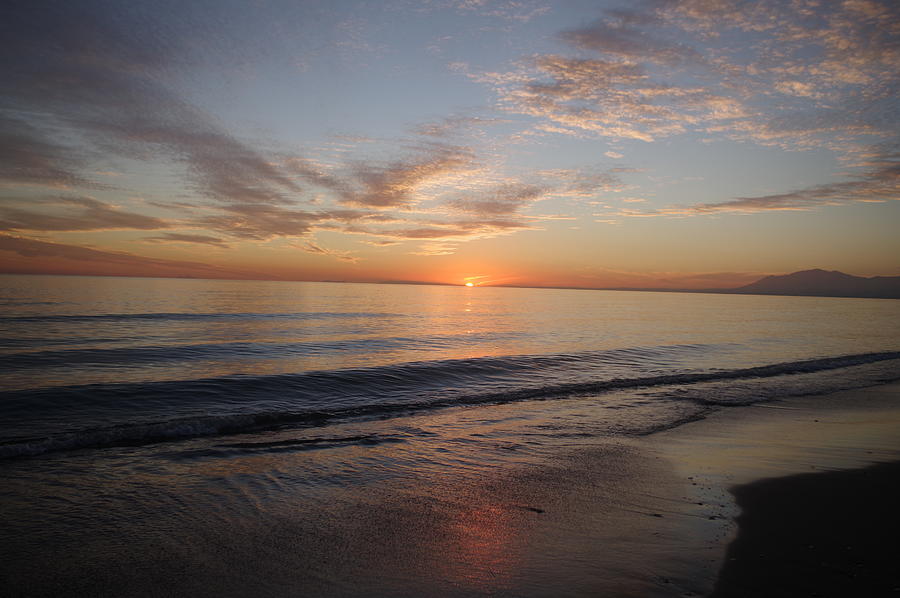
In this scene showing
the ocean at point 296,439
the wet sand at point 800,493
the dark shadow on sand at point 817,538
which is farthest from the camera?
the ocean at point 296,439

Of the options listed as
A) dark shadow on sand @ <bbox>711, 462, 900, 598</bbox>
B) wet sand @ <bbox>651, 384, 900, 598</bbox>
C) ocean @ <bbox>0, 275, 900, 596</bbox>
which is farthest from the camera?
ocean @ <bbox>0, 275, 900, 596</bbox>

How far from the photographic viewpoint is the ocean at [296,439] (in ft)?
19.0

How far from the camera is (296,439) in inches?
475

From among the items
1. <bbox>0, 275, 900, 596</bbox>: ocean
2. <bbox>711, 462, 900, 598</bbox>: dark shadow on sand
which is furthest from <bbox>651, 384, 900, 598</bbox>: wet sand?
<bbox>0, 275, 900, 596</bbox>: ocean

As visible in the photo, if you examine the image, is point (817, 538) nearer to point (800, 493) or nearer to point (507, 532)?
point (800, 493)

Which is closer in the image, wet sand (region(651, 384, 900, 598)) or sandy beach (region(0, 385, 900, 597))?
sandy beach (region(0, 385, 900, 597))

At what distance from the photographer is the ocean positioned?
5789 millimetres

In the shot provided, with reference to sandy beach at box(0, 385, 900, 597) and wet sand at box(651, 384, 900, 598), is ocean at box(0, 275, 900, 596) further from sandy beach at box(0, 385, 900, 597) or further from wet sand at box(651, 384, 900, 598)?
wet sand at box(651, 384, 900, 598)

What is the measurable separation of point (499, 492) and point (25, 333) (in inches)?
1406

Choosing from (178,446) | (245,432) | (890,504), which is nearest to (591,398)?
(890,504)

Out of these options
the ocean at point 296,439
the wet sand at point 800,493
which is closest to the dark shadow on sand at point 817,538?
the wet sand at point 800,493

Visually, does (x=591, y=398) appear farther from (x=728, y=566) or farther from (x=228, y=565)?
(x=228, y=565)

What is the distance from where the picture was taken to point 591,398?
58.0 feet

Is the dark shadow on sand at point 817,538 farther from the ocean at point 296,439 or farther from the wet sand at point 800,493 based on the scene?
the ocean at point 296,439
